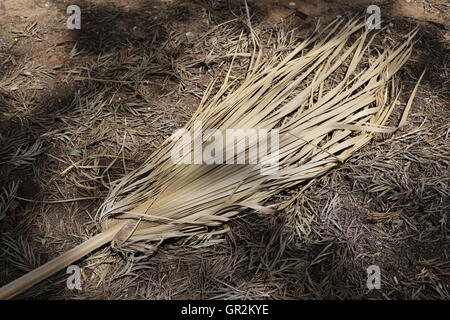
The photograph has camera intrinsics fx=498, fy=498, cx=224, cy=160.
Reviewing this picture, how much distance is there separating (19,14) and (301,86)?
1575 millimetres

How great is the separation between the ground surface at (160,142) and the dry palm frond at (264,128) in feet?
0.24

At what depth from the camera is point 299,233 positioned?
1882mm

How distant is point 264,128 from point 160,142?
0.47 meters

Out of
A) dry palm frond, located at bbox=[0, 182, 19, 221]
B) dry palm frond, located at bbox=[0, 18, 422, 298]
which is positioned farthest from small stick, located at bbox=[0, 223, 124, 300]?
dry palm frond, located at bbox=[0, 182, 19, 221]

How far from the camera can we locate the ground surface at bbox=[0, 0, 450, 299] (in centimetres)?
179

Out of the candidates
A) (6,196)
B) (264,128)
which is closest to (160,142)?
(264,128)

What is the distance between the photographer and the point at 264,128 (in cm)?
200

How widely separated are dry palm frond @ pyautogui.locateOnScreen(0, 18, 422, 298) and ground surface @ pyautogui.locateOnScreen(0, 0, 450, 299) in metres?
0.07

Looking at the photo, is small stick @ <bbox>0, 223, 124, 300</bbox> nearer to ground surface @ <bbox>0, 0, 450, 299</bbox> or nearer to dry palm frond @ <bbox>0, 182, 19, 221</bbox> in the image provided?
ground surface @ <bbox>0, 0, 450, 299</bbox>

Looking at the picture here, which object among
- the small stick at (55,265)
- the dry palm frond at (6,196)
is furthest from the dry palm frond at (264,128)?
the dry palm frond at (6,196)

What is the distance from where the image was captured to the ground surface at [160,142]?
70.3 inches

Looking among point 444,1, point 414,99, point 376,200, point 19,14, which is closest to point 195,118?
point 376,200

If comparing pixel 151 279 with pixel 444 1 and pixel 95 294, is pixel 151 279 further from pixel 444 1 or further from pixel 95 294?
pixel 444 1

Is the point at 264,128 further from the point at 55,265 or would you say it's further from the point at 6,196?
the point at 6,196
